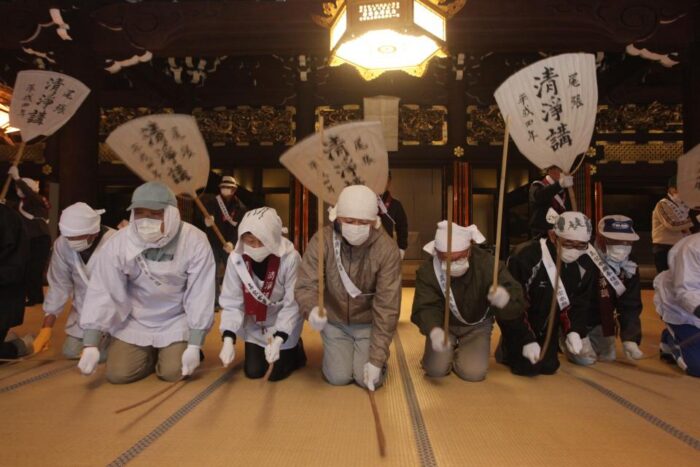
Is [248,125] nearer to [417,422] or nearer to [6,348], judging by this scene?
[6,348]

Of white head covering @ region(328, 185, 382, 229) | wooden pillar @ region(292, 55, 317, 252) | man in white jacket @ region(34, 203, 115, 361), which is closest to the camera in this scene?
white head covering @ region(328, 185, 382, 229)

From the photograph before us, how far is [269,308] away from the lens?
8.95ft

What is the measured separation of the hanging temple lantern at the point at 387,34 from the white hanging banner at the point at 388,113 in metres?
3.19

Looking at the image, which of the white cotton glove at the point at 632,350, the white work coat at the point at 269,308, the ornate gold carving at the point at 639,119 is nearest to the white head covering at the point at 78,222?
the white work coat at the point at 269,308

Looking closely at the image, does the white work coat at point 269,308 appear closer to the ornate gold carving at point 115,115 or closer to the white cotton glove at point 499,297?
the white cotton glove at point 499,297

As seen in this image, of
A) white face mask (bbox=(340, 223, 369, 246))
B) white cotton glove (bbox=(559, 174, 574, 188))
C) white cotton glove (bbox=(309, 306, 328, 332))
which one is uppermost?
white cotton glove (bbox=(559, 174, 574, 188))

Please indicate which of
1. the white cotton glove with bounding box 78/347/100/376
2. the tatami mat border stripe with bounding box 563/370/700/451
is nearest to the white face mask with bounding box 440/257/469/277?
the tatami mat border stripe with bounding box 563/370/700/451

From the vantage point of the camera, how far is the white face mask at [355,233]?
2.39m

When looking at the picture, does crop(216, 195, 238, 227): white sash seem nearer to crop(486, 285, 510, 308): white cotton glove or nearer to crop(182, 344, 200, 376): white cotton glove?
crop(182, 344, 200, 376): white cotton glove

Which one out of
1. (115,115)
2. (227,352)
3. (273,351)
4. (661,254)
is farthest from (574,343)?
(115,115)

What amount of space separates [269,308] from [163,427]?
0.93 metres

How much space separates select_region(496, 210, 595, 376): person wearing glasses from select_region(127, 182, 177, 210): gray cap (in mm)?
2177

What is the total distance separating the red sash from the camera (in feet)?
8.54

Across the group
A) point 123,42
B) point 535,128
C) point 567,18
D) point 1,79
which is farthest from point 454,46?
point 1,79
